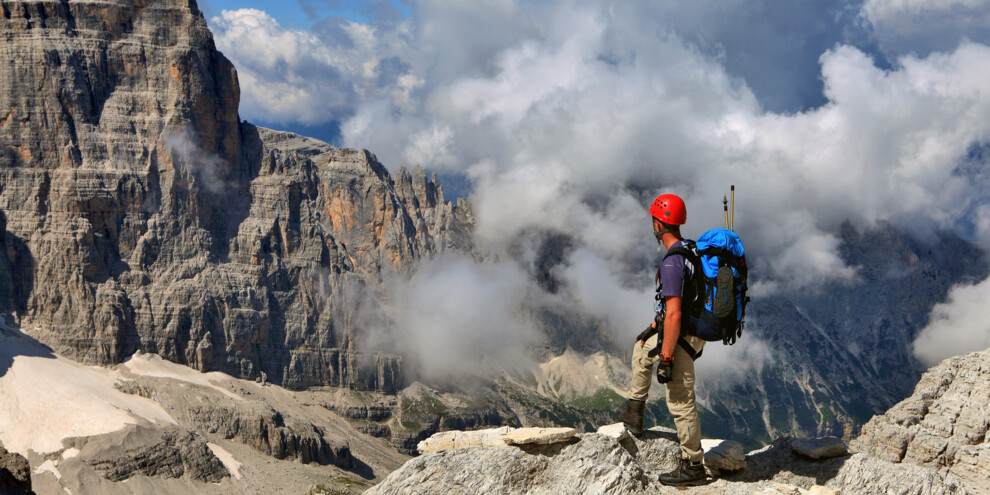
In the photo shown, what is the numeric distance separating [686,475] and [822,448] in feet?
17.6

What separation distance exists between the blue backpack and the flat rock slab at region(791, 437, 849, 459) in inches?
241

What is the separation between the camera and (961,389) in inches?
1137

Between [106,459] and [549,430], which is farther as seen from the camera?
[106,459]

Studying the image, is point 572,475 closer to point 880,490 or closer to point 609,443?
point 609,443

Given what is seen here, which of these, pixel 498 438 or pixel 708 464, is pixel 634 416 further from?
pixel 498 438

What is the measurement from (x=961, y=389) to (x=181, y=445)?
7678 inches

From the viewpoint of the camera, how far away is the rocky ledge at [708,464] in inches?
799

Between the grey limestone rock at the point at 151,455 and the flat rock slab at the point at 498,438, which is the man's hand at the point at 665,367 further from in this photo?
the grey limestone rock at the point at 151,455

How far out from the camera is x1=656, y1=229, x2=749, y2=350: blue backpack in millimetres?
19484

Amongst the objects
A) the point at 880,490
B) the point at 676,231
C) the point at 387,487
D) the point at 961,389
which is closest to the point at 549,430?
the point at 387,487

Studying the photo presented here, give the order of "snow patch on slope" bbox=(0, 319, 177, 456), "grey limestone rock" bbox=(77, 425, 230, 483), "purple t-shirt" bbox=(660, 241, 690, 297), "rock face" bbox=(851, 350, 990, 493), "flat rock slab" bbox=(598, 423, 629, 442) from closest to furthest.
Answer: "purple t-shirt" bbox=(660, 241, 690, 297) → "flat rock slab" bbox=(598, 423, 629, 442) → "rock face" bbox=(851, 350, 990, 493) → "grey limestone rock" bbox=(77, 425, 230, 483) → "snow patch on slope" bbox=(0, 319, 177, 456)

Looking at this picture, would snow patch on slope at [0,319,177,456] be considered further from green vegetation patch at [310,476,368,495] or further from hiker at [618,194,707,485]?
hiker at [618,194,707,485]

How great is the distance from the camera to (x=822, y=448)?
23109 mm

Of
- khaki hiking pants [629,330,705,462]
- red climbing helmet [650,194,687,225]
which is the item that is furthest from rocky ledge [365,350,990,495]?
red climbing helmet [650,194,687,225]
